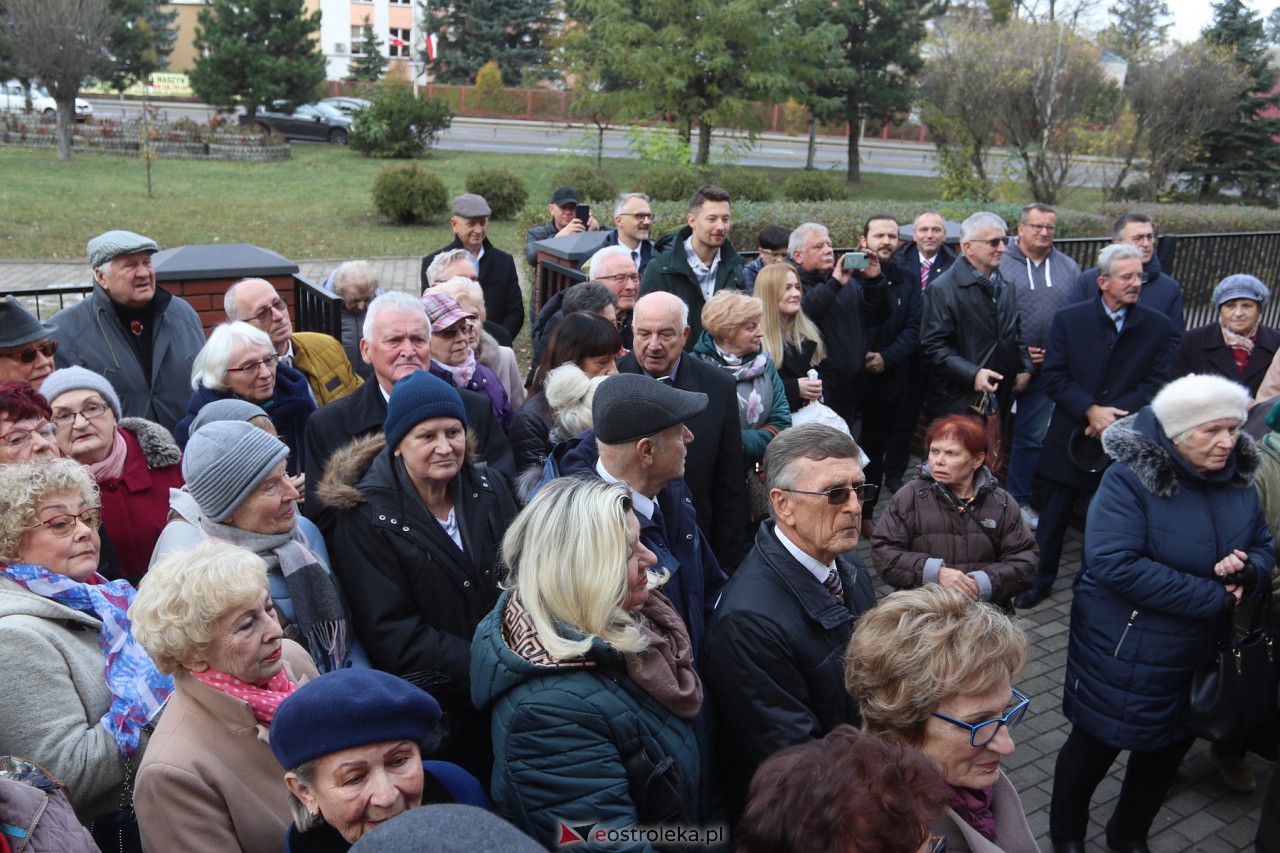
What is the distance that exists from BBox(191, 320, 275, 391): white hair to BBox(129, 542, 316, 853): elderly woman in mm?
1852

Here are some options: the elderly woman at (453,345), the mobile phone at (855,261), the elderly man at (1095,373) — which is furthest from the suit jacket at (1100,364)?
the elderly woman at (453,345)

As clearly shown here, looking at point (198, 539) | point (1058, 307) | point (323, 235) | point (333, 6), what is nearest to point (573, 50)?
point (323, 235)

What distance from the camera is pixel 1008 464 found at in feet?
25.7

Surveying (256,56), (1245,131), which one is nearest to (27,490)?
(1245,131)

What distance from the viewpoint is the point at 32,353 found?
462 centimetres

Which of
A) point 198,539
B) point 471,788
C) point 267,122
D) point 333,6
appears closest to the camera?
point 471,788

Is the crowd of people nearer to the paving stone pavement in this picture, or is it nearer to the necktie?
the necktie

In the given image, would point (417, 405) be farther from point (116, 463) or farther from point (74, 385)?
point (74, 385)

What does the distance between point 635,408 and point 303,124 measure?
35.7m

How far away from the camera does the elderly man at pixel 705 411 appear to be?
456 cm

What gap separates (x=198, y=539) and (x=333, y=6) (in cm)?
6165

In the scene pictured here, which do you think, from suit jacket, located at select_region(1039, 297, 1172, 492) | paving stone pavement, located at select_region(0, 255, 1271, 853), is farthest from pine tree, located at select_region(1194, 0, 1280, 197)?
paving stone pavement, located at select_region(0, 255, 1271, 853)

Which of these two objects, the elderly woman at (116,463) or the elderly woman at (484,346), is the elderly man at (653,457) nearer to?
the elderly woman at (116,463)

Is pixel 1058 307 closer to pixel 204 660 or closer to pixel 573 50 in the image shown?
pixel 204 660
